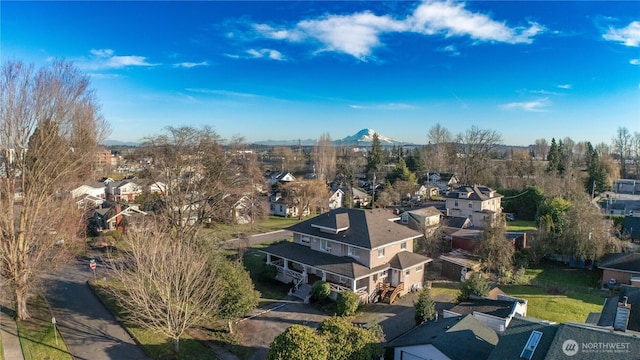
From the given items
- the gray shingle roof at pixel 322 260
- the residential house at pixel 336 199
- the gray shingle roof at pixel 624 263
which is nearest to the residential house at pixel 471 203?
the gray shingle roof at pixel 624 263

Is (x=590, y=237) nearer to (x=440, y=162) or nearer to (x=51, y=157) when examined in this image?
(x=51, y=157)

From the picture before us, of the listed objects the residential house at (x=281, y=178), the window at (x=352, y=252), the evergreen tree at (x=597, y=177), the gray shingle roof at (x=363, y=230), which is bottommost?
the window at (x=352, y=252)

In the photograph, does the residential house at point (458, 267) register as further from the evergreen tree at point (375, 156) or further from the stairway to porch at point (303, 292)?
the evergreen tree at point (375, 156)

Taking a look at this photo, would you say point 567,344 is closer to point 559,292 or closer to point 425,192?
point 559,292

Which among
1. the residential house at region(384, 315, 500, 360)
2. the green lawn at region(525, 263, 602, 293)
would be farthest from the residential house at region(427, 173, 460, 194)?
the residential house at region(384, 315, 500, 360)

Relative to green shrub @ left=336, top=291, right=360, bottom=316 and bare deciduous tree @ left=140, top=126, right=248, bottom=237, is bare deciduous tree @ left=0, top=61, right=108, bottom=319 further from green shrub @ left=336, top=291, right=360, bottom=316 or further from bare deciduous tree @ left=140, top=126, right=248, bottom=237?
green shrub @ left=336, top=291, right=360, bottom=316

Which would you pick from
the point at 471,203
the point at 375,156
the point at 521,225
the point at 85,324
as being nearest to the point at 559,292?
the point at 471,203

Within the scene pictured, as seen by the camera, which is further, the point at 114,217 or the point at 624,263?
the point at 114,217
